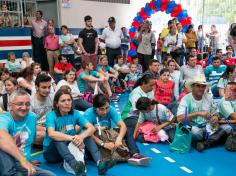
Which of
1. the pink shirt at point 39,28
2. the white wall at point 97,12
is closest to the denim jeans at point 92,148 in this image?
the pink shirt at point 39,28

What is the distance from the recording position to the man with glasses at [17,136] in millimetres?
2574

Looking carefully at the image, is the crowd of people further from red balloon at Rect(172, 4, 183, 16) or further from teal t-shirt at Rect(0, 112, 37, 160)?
red balloon at Rect(172, 4, 183, 16)

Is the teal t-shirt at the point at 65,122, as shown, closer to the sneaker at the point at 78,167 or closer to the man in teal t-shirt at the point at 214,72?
the sneaker at the point at 78,167

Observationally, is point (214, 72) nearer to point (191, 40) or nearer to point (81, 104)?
point (191, 40)

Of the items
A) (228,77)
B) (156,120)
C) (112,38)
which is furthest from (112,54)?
(156,120)

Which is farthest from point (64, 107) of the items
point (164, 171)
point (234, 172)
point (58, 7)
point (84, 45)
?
point (58, 7)

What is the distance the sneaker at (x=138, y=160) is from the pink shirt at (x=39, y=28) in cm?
655

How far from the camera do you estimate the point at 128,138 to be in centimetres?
395

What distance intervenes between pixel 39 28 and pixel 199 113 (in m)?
6.45

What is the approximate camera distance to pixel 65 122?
3.63 m

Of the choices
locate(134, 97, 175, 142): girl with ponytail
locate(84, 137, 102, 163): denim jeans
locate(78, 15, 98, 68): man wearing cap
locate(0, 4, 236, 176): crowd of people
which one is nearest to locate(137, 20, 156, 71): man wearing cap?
locate(78, 15, 98, 68): man wearing cap

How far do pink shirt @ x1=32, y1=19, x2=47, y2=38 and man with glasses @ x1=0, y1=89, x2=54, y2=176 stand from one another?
674 cm

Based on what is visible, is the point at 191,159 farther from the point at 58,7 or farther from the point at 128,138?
the point at 58,7

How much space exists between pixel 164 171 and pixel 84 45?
5.51 m
